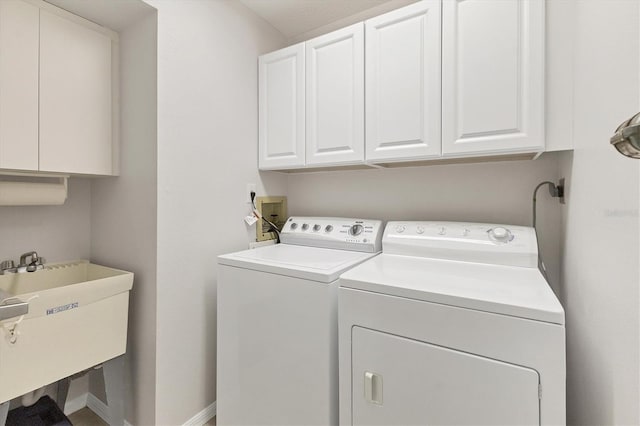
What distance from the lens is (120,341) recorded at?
144cm

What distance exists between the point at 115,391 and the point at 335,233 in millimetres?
1426

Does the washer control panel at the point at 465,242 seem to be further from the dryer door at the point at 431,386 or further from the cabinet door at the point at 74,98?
the cabinet door at the point at 74,98

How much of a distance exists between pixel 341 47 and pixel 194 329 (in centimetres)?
182

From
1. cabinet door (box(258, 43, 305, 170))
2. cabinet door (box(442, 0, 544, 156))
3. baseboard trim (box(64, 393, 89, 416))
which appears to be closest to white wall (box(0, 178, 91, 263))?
baseboard trim (box(64, 393, 89, 416))

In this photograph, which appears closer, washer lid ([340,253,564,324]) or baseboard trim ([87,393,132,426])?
washer lid ([340,253,564,324])

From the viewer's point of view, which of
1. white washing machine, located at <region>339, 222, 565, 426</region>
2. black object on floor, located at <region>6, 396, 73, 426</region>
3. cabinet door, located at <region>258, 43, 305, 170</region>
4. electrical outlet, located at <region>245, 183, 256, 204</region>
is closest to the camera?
white washing machine, located at <region>339, 222, 565, 426</region>

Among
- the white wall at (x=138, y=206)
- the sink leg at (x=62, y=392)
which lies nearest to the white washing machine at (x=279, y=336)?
the white wall at (x=138, y=206)

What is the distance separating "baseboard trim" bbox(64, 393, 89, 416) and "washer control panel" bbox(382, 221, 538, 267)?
2.08 m

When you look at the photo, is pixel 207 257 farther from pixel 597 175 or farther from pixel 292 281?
pixel 597 175

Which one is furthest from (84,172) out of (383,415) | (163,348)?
(383,415)

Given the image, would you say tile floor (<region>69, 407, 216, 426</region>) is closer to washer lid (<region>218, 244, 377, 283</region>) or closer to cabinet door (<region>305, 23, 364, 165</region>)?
washer lid (<region>218, 244, 377, 283</region>)

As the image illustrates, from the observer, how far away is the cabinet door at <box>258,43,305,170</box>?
1.84 metres

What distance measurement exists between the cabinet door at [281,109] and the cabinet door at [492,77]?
2.81 feet

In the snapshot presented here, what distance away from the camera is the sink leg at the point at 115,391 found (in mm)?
1465
